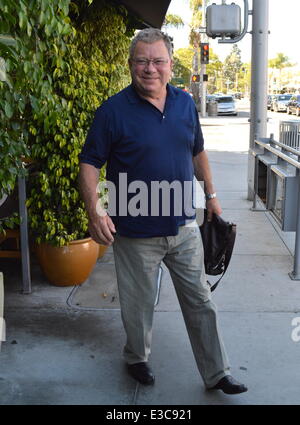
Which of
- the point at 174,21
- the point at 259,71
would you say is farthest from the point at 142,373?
the point at 174,21

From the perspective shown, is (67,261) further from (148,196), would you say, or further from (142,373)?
(148,196)

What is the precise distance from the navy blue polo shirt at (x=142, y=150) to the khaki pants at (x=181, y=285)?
0.30 feet

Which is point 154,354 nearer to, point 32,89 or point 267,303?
point 267,303

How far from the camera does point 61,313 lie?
4.12 meters

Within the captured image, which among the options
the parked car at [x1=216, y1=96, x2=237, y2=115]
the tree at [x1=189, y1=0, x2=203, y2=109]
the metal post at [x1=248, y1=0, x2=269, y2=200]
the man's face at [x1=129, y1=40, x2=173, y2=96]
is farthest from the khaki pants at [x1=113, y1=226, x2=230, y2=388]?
the tree at [x1=189, y1=0, x2=203, y2=109]

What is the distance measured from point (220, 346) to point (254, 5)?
19.9 feet

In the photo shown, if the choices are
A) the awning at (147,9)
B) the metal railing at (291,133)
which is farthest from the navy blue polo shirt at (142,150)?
the metal railing at (291,133)

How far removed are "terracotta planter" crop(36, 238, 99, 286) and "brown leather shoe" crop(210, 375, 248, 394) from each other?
1980 millimetres

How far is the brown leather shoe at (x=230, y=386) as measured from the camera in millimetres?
2865

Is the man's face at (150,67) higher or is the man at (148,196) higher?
the man's face at (150,67)

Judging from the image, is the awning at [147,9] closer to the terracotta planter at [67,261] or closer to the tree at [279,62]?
the terracotta planter at [67,261]

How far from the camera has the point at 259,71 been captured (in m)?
7.69

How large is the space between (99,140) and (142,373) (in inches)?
53.8
